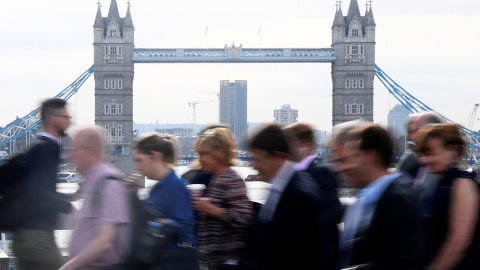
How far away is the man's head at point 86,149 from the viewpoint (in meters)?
2.79

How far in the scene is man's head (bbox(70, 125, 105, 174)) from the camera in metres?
2.79

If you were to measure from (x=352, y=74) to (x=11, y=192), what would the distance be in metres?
54.8

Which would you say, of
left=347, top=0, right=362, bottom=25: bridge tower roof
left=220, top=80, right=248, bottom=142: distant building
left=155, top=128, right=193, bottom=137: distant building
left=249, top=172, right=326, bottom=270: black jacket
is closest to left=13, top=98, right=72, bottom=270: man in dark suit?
left=249, top=172, right=326, bottom=270: black jacket

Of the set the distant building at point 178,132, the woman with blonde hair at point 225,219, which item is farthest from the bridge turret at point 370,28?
the distant building at point 178,132

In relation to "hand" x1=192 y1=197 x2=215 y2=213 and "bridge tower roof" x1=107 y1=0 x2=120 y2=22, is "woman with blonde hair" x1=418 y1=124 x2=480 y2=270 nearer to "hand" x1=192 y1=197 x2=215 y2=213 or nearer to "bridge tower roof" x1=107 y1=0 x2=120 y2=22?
"hand" x1=192 y1=197 x2=215 y2=213

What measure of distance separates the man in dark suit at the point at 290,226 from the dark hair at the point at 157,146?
0.76m

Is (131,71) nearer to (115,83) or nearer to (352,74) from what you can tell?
(115,83)

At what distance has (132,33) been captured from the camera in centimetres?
5816

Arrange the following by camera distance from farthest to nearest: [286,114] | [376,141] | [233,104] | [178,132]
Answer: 1. [178,132]
2. [233,104]
3. [286,114]
4. [376,141]

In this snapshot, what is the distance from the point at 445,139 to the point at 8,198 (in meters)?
1.87

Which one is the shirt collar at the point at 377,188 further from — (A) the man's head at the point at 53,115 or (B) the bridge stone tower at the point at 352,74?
(B) the bridge stone tower at the point at 352,74

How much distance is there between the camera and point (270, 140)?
265cm

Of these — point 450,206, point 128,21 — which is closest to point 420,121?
point 450,206

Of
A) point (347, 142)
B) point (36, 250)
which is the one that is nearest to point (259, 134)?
point (347, 142)
